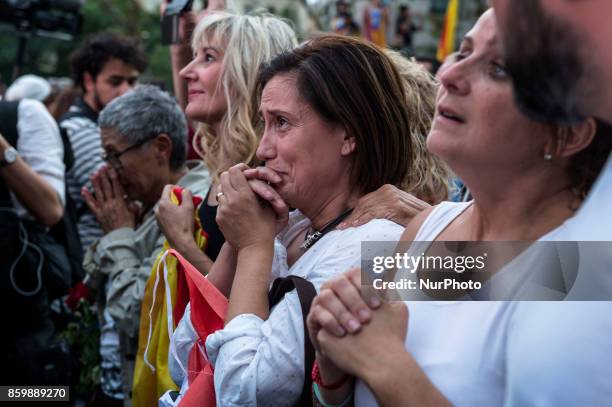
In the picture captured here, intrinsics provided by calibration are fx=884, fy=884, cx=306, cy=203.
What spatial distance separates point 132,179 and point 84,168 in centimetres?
108

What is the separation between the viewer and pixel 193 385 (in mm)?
2215

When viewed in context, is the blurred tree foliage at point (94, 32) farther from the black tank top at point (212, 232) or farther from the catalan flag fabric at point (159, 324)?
the catalan flag fabric at point (159, 324)

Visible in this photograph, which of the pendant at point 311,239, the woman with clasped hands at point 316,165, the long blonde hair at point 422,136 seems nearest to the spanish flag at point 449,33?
the long blonde hair at point 422,136

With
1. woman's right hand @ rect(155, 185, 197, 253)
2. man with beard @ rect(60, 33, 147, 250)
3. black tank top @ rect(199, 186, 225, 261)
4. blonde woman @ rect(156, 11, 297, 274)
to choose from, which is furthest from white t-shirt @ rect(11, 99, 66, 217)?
black tank top @ rect(199, 186, 225, 261)

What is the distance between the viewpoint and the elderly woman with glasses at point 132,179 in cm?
378

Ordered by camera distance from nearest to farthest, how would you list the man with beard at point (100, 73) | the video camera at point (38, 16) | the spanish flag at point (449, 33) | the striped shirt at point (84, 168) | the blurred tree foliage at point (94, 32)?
the striped shirt at point (84, 168), the man with beard at point (100, 73), the video camera at point (38, 16), the spanish flag at point (449, 33), the blurred tree foliage at point (94, 32)

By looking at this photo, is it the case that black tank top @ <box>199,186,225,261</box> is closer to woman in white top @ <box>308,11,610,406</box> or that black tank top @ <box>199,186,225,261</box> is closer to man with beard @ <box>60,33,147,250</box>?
woman in white top @ <box>308,11,610,406</box>

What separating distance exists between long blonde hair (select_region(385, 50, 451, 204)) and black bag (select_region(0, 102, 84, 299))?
77.6 inches

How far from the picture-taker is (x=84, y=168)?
493 cm

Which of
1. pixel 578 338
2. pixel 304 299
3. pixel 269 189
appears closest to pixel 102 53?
pixel 269 189

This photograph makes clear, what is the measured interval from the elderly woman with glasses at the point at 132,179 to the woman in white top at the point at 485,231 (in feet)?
7.22

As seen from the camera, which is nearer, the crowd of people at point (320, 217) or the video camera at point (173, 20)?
the crowd of people at point (320, 217)

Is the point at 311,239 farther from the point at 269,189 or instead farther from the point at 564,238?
the point at 564,238

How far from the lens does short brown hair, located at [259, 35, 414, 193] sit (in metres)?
2.35
